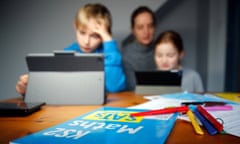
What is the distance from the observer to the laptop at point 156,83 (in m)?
0.78

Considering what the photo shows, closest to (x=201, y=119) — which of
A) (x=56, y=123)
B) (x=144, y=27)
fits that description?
(x=56, y=123)

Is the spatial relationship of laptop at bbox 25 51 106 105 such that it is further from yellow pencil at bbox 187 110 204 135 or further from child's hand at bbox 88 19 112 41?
child's hand at bbox 88 19 112 41

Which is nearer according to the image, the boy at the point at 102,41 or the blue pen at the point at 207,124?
the blue pen at the point at 207,124

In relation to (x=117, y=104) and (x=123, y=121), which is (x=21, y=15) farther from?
(x=123, y=121)

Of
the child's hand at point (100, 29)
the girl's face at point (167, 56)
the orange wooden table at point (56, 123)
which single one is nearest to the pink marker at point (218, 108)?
the orange wooden table at point (56, 123)

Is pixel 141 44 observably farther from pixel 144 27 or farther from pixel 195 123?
pixel 195 123

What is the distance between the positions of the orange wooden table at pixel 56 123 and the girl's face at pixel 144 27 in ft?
2.90

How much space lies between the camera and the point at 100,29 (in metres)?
0.98

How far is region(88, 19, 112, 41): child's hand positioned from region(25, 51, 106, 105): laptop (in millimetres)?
358

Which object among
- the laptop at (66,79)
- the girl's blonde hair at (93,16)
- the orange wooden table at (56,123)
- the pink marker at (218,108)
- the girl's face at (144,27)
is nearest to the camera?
the orange wooden table at (56,123)

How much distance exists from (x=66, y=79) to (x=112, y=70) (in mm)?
327

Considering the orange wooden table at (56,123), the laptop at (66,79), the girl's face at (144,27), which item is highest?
the girl's face at (144,27)

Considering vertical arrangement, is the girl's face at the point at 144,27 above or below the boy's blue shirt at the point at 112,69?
above

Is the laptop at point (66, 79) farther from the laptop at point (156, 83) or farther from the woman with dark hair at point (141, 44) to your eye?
the woman with dark hair at point (141, 44)
